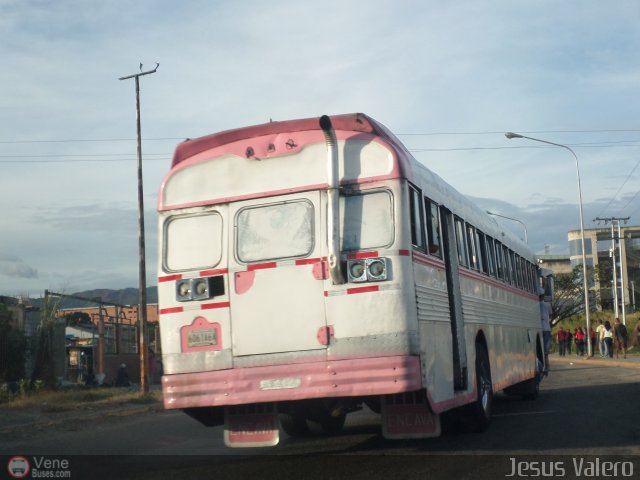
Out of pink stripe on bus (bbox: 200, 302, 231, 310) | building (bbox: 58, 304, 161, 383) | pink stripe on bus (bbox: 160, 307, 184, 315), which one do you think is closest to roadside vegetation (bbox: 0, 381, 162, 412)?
building (bbox: 58, 304, 161, 383)

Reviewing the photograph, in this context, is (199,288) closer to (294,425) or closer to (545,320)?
(294,425)

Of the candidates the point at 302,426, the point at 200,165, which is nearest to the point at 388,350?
the point at 200,165

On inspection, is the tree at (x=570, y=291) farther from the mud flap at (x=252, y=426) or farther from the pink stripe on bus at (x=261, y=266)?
the pink stripe on bus at (x=261, y=266)

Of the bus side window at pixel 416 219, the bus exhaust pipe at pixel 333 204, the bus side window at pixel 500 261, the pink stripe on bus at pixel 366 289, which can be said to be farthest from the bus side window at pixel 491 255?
the pink stripe on bus at pixel 366 289

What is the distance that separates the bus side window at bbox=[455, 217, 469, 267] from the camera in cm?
1145

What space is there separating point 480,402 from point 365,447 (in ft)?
5.90

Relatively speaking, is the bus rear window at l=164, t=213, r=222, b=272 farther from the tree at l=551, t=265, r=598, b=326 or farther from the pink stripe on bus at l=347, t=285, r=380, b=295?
the tree at l=551, t=265, r=598, b=326

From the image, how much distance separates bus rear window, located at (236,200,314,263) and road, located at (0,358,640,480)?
7.04ft

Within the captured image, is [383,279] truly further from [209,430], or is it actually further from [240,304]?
[209,430]

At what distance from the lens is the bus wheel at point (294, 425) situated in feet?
37.2

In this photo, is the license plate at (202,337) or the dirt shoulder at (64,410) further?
the dirt shoulder at (64,410)

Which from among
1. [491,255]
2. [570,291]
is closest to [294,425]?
[491,255]

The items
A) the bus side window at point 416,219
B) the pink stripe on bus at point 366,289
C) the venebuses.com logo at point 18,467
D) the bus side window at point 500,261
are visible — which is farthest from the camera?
the bus side window at point 500,261

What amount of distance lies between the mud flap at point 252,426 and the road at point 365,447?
0.90ft
